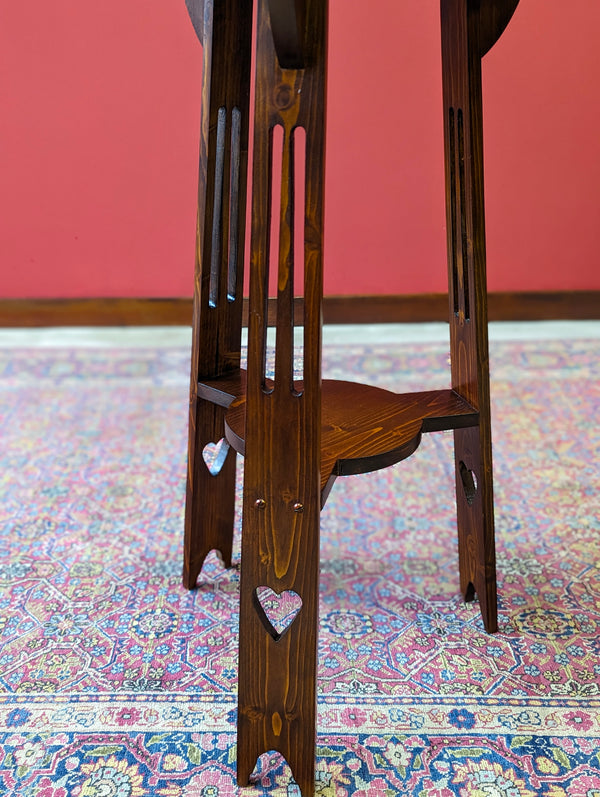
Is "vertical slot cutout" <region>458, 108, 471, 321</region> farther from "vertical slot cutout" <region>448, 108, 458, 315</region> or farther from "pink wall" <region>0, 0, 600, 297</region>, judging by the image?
"pink wall" <region>0, 0, 600, 297</region>

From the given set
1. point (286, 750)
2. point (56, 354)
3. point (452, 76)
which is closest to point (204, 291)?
point (452, 76)

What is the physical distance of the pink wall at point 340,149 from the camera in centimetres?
413

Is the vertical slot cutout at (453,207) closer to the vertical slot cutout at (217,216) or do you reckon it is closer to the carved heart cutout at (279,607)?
the vertical slot cutout at (217,216)

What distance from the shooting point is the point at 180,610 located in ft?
6.87

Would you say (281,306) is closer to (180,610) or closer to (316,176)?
Result: (316,176)

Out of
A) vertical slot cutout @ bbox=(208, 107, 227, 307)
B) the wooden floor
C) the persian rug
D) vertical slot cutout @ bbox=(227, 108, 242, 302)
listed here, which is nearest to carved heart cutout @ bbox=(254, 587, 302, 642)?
the persian rug

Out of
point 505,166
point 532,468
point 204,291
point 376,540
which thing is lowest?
point 376,540

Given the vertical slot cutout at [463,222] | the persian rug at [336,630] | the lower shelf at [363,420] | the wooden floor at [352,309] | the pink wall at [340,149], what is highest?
the pink wall at [340,149]

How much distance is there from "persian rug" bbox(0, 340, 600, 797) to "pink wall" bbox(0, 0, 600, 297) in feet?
4.44

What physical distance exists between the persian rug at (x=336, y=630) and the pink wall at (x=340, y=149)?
1354 millimetres

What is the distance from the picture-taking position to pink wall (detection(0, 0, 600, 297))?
413 centimetres

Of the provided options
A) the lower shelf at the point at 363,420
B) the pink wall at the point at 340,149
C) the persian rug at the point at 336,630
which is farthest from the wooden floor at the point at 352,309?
the lower shelf at the point at 363,420

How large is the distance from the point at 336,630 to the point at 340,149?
9.69ft

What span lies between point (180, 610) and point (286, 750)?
25.6 inches
